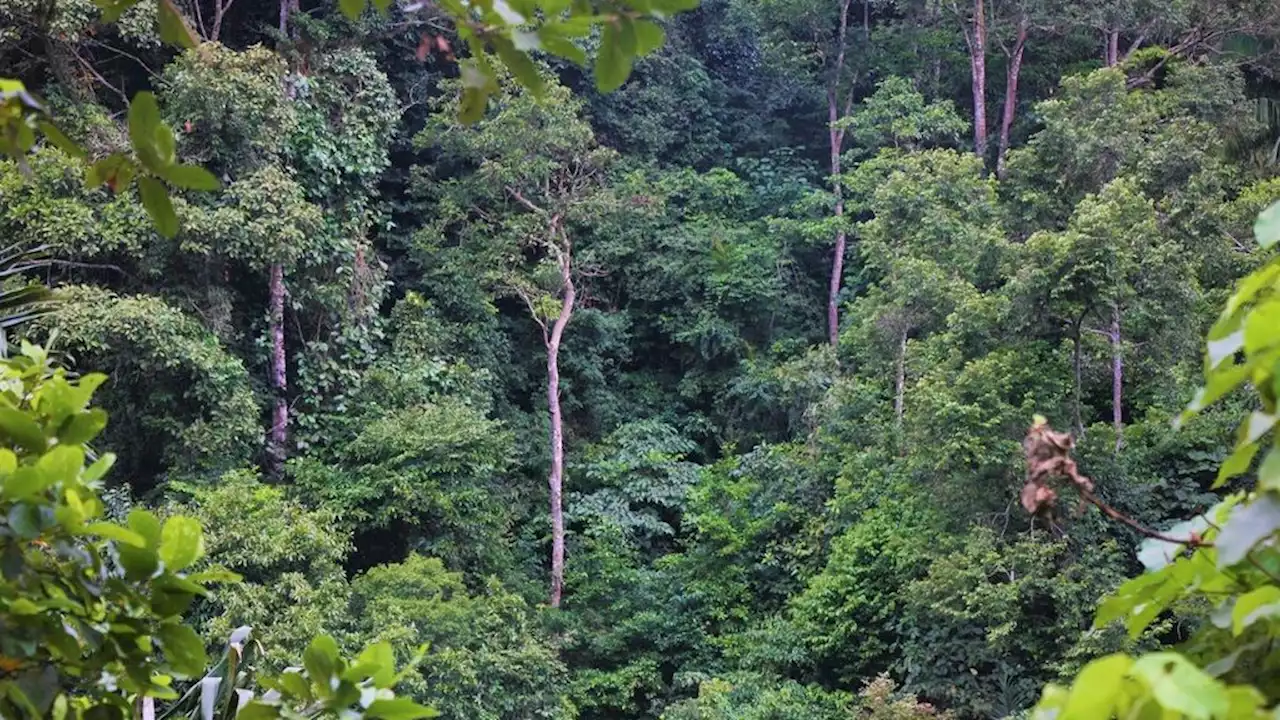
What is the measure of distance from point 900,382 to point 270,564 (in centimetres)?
394

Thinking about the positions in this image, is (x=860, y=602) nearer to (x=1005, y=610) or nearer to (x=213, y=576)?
(x=1005, y=610)

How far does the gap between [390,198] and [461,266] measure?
1.29 m

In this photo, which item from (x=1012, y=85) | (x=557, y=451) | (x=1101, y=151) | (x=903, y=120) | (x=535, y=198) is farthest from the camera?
(x=1012, y=85)

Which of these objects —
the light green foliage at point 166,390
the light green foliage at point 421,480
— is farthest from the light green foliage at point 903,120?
the light green foliage at point 166,390

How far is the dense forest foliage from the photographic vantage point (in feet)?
16.2

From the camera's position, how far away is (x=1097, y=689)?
0.34m

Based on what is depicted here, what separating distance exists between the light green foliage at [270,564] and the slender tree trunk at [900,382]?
11.3 ft

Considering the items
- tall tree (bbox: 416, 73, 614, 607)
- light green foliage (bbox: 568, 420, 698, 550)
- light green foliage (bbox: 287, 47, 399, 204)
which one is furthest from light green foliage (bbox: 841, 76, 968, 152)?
light green foliage (bbox: 287, 47, 399, 204)

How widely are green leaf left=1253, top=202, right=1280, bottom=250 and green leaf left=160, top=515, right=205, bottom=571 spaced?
0.61 metres

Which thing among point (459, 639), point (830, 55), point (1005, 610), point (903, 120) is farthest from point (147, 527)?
point (830, 55)

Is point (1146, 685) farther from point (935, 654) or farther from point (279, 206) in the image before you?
point (279, 206)

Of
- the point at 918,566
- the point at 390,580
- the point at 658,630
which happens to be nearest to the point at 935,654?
the point at 918,566

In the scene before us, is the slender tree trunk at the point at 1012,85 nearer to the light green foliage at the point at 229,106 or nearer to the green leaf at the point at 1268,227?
the light green foliage at the point at 229,106

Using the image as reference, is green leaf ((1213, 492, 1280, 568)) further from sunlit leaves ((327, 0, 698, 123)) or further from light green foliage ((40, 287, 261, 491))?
light green foliage ((40, 287, 261, 491))
